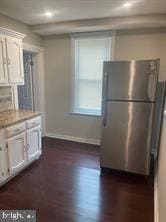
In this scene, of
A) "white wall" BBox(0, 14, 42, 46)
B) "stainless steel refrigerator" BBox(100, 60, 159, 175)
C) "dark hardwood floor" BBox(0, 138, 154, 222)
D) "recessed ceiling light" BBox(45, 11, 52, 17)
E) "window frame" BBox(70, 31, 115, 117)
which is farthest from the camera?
"window frame" BBox(70, 31, 115, 117)

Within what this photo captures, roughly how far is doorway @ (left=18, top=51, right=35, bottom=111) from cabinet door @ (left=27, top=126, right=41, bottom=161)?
4.90 ft

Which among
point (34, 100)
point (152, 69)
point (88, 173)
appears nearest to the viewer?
point (152, 69)

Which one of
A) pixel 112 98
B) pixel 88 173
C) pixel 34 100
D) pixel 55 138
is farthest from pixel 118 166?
pixel 34 100

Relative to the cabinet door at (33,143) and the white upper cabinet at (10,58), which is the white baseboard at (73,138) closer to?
the cabinet door at (33,143)

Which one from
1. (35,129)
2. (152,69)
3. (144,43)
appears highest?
(144,43)

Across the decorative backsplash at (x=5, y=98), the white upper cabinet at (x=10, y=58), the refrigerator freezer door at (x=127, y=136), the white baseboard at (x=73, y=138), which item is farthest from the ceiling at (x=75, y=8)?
the white baseboard at (x=73, y=138)

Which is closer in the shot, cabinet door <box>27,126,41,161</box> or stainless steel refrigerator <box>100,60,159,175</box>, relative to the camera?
stainless steel refrigerator <box>100,60,159,175</box>

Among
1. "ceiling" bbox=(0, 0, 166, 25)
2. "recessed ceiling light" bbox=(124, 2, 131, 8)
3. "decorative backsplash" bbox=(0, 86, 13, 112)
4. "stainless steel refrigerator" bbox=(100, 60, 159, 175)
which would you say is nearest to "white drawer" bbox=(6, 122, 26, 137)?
"decorative backsplash" bbox=(0, 86, 13, 112)

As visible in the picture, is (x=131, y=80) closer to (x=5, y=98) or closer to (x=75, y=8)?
(x=75, y=8)

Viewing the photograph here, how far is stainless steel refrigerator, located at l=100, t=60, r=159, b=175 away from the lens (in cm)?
254

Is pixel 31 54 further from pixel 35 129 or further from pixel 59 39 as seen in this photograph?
pixel 35 129

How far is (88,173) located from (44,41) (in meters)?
3.06

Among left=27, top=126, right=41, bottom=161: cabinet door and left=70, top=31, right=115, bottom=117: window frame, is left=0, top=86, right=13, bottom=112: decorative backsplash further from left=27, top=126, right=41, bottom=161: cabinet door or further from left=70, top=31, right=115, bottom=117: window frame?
left=70, top=31, right=115, bottom=117: window frame

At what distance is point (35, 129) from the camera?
10.1ft
